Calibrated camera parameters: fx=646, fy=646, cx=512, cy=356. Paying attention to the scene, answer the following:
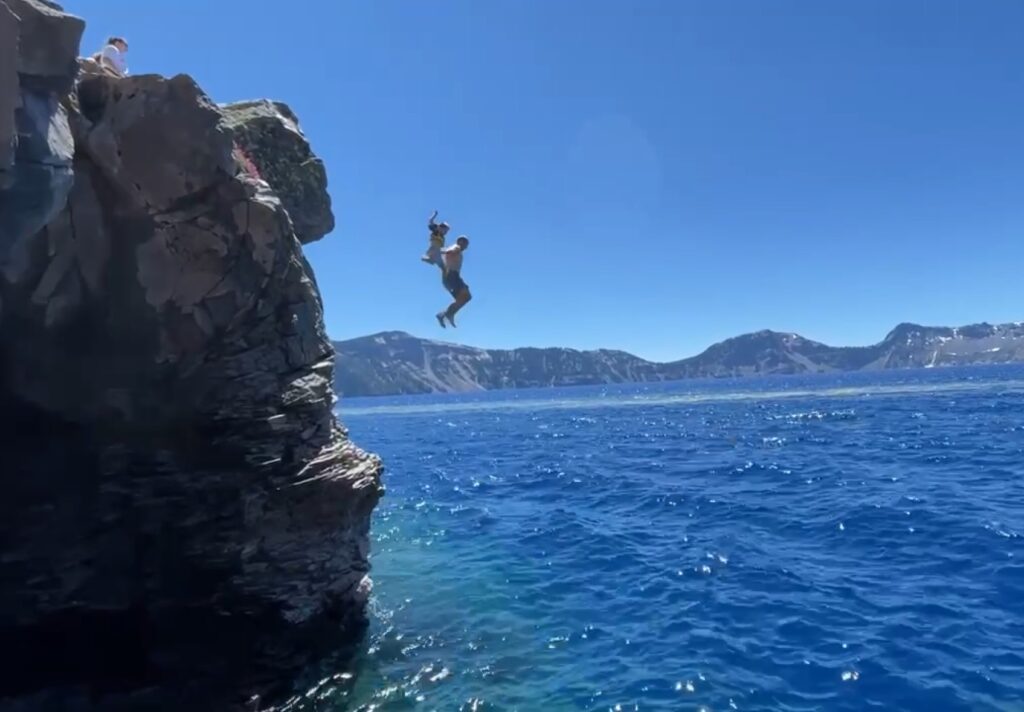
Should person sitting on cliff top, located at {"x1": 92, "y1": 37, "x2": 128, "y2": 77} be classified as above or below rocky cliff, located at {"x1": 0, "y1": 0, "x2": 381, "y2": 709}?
above

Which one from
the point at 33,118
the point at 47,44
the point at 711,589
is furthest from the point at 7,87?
the point at 711,589

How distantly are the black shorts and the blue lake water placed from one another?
9.03m

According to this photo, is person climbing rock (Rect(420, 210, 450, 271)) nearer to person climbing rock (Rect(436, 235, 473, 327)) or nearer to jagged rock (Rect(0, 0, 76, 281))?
person climbing rock (Rect(436, 235, 473, 327))

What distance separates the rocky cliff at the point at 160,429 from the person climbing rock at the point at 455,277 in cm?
516

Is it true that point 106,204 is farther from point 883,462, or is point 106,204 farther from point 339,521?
point 883,462

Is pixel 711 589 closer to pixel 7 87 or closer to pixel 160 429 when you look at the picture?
pixel 160 429

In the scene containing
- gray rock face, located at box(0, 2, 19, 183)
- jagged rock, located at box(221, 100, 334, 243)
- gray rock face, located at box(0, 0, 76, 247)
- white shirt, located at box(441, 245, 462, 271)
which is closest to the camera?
gray rock face, located at box(0, 2, 19, 183)

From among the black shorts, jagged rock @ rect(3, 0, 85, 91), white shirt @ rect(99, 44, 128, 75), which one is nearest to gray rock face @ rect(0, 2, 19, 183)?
jagged rock @ rect(3, 0, 85, 91)

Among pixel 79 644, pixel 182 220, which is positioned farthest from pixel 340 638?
pixel 182 220

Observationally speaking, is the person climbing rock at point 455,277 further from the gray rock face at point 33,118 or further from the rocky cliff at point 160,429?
the gray rock face at point 33,118

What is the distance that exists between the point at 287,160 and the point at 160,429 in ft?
26.8

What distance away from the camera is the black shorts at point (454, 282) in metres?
19.8

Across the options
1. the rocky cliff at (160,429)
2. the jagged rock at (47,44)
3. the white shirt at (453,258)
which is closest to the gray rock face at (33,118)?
the jagged rock at (47,44)

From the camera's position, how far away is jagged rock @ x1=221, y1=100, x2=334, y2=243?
1705cm
